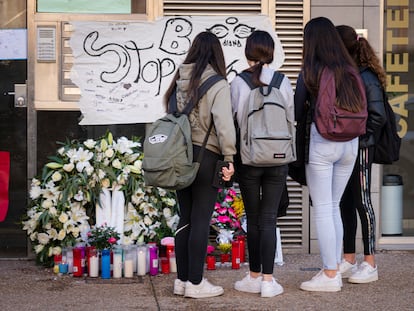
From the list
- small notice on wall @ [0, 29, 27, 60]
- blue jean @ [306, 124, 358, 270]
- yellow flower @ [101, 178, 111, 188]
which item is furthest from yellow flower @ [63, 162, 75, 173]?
blue jean @ [306, 124, 358, 270]

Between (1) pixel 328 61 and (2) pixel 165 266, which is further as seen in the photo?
(2) pixel 165 266

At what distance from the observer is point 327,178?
5789mm

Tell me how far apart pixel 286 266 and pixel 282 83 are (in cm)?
189

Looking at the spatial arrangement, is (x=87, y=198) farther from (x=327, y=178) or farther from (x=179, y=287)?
(x=327, y=178)

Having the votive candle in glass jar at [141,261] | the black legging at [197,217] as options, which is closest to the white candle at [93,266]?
the votive candle in glass jar at [141,261]

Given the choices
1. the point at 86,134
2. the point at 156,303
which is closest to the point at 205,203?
the point at 156,303

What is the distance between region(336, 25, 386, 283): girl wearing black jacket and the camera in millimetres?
5918

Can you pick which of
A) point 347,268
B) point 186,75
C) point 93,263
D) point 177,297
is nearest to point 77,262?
point 93,263

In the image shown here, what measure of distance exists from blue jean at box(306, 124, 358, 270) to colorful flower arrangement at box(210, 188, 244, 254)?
3.72 ft

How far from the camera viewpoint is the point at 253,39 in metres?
5.63

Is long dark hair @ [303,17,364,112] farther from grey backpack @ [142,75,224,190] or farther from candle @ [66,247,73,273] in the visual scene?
candle @ [66,247,73,273]

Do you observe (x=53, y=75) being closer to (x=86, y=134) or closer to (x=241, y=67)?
(x=86, y=134)

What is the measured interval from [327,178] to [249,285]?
905 mm

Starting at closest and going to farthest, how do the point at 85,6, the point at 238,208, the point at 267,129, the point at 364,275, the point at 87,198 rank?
the point at 267,129
the point at 364,275
the point at 87,198
the point at 238,208
the point at 85,6
